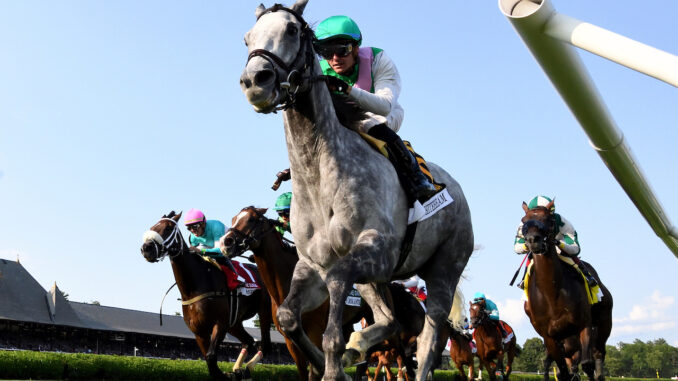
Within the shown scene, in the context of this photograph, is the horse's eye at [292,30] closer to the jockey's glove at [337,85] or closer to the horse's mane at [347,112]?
the jockey's glove at [337,85]

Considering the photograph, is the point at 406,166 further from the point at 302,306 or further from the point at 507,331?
the point at 507,331

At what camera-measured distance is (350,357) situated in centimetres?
431

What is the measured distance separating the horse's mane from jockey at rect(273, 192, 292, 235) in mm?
6109

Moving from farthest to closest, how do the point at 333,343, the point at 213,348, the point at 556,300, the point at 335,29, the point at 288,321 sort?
the point at 213,348, the point at 556,300, the point at 335,29, the point at 288,321, the point at 333,343

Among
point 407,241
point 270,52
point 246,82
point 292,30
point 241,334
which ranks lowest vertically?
point 241,334

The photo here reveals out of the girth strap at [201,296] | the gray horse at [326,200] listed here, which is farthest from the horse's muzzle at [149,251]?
the gray horse at [326,200]

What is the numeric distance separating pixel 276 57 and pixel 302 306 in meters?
1.60

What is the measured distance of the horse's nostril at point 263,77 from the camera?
4.18 metres

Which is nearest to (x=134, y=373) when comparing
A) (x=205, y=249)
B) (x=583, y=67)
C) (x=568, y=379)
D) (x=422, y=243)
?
(x=205, y=249)

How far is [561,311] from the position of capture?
1201 cm

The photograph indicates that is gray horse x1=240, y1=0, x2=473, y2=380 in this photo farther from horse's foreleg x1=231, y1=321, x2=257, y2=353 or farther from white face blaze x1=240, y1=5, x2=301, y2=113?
horse's foreleg x1=231, y1=321, x2=257, y2=353

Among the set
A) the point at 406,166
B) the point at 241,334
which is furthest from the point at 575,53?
the point at 241,334

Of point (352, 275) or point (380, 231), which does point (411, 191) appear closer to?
point (380, 231)

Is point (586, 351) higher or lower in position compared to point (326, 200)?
lower
